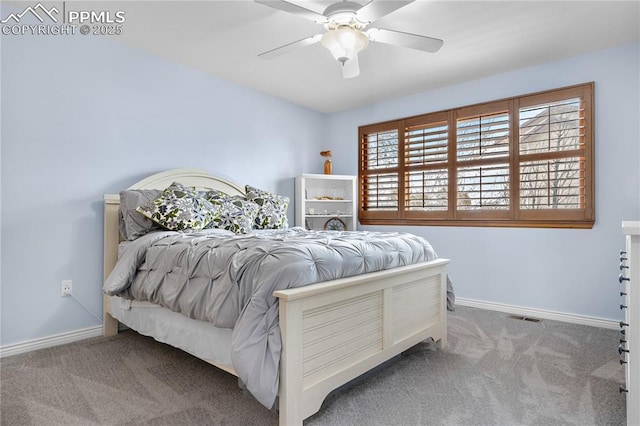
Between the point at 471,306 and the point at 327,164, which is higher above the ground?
the point at 327,164

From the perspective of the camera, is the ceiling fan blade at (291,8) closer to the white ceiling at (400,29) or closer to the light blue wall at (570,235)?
the white ceiling at (400,29)

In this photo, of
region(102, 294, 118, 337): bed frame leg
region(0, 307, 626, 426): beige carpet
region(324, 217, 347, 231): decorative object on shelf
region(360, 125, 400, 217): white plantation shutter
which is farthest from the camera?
region(324, 217, 347, 231): decorative object on shelf

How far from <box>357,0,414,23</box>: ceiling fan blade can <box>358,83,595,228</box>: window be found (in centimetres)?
209

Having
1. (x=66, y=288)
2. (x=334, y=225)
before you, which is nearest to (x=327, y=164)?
(x=334, y=225)

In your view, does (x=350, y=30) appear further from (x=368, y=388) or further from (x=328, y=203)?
(x=328, y=203)

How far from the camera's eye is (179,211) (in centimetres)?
272

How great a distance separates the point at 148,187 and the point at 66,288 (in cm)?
94

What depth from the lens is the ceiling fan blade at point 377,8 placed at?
196 cm

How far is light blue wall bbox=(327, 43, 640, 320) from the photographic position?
3018 mm

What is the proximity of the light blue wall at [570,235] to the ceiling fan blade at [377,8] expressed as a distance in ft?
6.91

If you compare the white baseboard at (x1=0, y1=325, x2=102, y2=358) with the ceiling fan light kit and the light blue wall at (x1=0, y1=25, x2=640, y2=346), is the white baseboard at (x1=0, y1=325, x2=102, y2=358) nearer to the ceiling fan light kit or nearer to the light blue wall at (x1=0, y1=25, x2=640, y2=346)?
the light blue wall at (x1=0, y1=25, x2=640, y2=346)

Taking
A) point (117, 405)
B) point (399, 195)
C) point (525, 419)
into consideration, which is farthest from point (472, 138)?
point (117, 405)

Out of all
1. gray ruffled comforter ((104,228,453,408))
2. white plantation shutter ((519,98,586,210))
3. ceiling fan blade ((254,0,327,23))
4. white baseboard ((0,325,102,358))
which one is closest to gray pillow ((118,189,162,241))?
gray ruffled comforter ((104,228,453,408))

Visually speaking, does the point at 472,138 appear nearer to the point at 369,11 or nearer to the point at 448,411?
the point at 369,11
